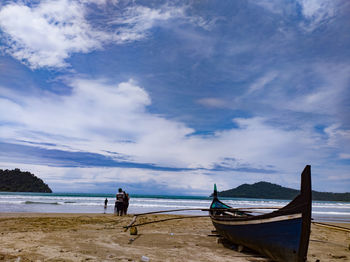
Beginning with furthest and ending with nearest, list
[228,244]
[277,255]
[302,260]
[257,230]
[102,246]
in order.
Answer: [228,244]
[102,246]
[257,230]
[277,255]
[302,260]

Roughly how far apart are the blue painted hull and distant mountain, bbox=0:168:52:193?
393 feet

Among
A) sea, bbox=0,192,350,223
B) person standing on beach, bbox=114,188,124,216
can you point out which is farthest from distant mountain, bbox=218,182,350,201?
person standing on beach, bbox=114,188,124,216

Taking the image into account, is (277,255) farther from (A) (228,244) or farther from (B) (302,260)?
(A) (228,244)

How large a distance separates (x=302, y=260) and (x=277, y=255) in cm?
72

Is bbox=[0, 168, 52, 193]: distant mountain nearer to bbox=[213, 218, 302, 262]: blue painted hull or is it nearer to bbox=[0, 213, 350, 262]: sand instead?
bbox=[0, 213, 350, 262]: sand

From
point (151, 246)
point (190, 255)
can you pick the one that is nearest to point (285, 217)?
point (190, 255)

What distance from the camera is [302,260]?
525 cm

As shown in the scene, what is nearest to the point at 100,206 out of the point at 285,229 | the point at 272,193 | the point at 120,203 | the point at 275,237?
the point at 120,203

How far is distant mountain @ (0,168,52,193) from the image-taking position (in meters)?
104

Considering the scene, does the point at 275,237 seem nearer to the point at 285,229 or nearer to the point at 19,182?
the point at 285,229

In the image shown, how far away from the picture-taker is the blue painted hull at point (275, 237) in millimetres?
5363

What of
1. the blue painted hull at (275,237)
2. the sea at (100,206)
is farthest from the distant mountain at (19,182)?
the blue painted hull at (275,237)

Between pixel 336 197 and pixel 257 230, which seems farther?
pixel 336 197

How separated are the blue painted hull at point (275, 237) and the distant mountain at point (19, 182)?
4713 inches
